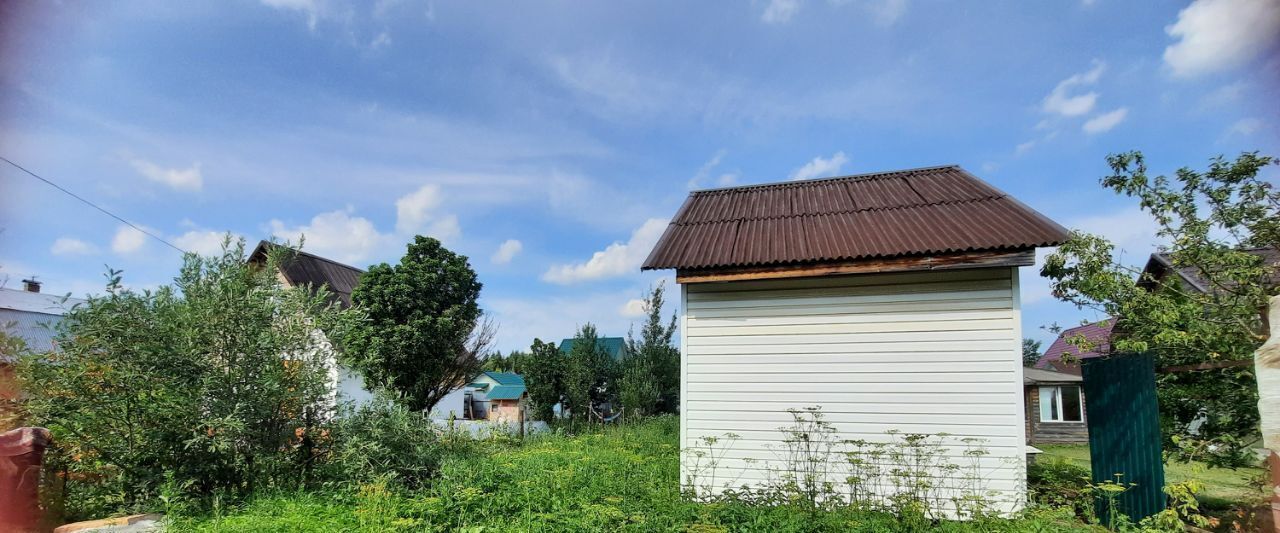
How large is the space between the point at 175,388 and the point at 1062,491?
8.61 metres

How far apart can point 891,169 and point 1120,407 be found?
3804 mm

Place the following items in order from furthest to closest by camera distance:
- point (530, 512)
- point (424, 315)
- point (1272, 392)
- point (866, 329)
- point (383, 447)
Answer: point (424, 315)
point (383, 447)
point (866, 329)
point (530, 512)
point (1272, 392)

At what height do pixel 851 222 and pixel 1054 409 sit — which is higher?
pixel 851 222

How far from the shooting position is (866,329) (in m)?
5.57

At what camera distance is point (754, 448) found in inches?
223

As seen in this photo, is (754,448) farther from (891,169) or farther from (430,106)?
(430,106)

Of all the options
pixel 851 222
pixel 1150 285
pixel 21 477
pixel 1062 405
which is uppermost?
pixel 851 222

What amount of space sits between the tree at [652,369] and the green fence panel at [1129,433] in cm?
996

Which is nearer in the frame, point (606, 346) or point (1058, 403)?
point (606, 346)

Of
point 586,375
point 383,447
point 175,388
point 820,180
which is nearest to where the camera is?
point 175,388

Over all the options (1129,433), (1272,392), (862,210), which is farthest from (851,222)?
(1272,392)

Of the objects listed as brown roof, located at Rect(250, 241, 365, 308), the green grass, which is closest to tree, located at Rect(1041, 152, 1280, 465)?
the green grass

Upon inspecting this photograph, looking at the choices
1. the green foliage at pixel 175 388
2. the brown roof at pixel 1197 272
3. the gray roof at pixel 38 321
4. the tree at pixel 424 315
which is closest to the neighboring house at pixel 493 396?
the tree at pixel 424 315

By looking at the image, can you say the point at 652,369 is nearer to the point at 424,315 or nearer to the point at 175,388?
the point at 424,315
